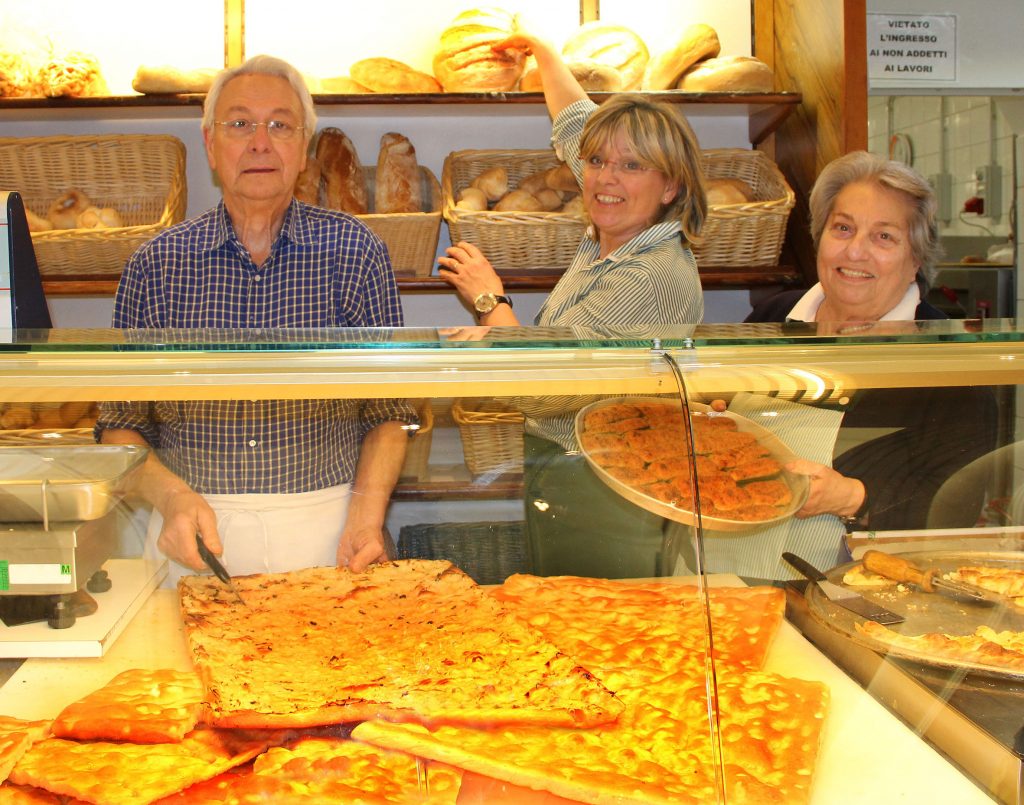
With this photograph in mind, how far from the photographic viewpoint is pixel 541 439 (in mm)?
1305

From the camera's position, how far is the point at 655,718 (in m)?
1.17

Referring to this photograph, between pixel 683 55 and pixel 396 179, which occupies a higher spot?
pixel 683 55

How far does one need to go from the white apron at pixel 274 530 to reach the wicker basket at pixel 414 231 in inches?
69.1

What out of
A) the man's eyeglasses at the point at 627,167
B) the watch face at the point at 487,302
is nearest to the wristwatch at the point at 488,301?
A: the watch face at the point at 487,302

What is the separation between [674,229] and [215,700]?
139 cm

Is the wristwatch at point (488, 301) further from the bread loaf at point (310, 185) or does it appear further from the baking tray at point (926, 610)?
the bread loaf at point (310, 185)

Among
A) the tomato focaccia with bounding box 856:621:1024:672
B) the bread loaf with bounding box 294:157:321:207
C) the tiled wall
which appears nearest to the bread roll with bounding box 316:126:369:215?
the bread loaf with bounding box 294:157:321:207

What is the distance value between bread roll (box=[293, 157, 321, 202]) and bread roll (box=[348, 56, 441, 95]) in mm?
322

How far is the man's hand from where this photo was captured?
1285 millimetres

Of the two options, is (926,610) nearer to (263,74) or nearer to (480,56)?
(263,74)

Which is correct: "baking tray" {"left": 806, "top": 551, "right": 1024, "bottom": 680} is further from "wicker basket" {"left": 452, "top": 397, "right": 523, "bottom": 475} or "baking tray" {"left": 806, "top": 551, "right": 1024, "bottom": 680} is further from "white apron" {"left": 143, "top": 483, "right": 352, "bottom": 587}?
"white apron" {"left": 143, "top": 483, "right": 352, "bottom": 587}

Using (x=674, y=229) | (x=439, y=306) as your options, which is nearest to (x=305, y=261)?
(x=674, y=229)

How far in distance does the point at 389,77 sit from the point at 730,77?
44.5 inches

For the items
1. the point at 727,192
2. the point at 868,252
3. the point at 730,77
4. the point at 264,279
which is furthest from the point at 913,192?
the point at 264,279
